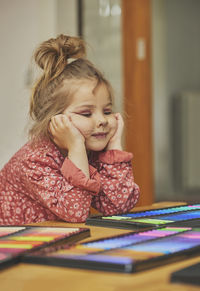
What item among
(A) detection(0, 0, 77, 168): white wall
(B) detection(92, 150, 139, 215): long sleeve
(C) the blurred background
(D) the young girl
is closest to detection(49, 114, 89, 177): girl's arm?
(D) the young girl

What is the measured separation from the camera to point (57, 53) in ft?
5.05

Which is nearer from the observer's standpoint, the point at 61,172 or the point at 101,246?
the point at 101,246

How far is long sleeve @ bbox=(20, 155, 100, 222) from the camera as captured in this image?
4.06 ft

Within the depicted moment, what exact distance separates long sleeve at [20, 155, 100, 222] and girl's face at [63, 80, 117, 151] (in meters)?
0.12

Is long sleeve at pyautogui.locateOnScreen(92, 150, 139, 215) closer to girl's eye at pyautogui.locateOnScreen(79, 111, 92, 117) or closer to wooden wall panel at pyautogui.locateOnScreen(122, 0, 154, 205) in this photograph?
girl's eye at pyautogui.locateOnScreen(79, 111, 92, 117)

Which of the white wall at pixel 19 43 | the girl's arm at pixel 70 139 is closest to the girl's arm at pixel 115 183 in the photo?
the girl's arm at pixel 70 139

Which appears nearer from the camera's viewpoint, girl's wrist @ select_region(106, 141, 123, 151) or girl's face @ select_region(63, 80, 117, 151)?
girl's face @ select_region(63, 80, 117, 151)

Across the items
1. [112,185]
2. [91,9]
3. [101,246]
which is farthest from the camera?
[91,9]

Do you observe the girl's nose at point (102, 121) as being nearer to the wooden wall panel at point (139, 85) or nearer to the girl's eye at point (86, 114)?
the girl's eye at point (86, 114)

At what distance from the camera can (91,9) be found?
13.2 ft

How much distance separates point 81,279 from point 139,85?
11.4 feet

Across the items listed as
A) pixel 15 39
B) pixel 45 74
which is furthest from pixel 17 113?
pixel 45 74

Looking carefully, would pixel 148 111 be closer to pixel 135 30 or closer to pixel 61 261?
pixel 135 30

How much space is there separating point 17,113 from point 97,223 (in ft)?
8.98
